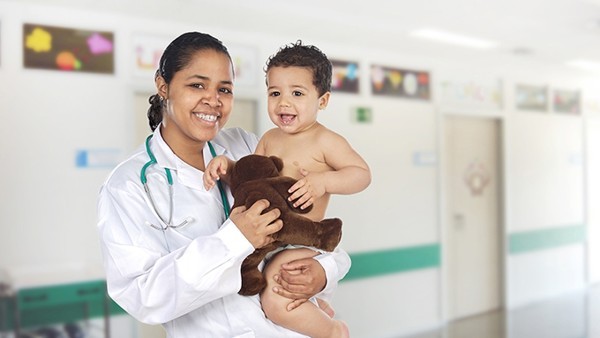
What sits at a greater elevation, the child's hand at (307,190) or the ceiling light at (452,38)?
the ceiling light at (452,38)

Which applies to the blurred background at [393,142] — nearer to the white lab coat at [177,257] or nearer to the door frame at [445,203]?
the door frame at [445,203]

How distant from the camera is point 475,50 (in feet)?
19.0

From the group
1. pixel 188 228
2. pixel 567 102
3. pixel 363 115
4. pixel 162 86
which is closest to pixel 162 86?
pixel 162 86

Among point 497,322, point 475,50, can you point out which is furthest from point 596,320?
point 475,50

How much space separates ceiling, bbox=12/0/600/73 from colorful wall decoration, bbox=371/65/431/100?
0.22 meters

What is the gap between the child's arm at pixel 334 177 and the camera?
1378 millimetres

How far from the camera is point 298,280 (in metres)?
1.41

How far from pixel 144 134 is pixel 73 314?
131 cm

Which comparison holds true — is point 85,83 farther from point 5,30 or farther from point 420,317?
point 420,317

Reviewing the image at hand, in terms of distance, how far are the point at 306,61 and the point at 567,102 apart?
23.0 feet

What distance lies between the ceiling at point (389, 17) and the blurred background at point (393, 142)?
0.02 meters

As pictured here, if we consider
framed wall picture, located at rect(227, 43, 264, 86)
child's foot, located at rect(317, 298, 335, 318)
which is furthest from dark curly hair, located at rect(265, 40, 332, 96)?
framed wall picture, located at rect(227, 43, 264, 86)

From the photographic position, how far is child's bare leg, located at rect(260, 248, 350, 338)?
143cm

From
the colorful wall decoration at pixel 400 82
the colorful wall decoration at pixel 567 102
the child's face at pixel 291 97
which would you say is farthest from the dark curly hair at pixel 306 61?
the colorful wall decoration at pixel 567 102
